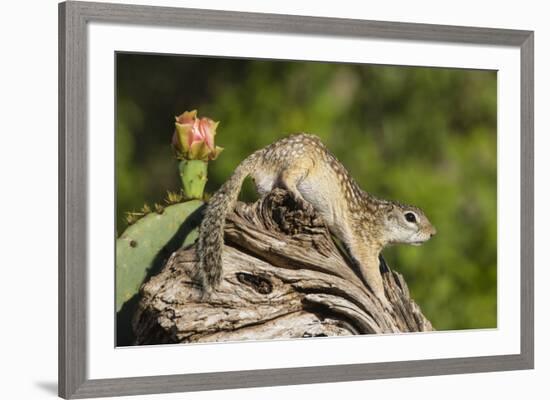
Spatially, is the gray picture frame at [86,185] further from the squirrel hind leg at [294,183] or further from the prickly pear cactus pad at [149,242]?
the squirrel hind leg at [294,183]

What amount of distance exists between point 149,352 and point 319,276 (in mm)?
865

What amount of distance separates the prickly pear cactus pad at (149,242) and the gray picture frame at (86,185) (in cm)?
21

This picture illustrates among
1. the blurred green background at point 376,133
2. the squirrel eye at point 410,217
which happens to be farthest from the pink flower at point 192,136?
the squirrel eye at point 410,217

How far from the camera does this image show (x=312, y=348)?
17.3 ft

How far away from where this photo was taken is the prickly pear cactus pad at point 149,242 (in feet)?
16.2

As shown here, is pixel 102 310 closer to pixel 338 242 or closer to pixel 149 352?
pixel 149 352

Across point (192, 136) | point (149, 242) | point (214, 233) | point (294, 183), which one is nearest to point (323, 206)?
point (294, 183)

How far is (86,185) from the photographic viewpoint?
15.7 feet

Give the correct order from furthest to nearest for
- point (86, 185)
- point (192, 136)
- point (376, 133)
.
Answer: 1. point (376, 133)
2. point (192, 136)
3. point (86, 185)

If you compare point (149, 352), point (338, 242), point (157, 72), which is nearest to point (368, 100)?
point (338, 242)

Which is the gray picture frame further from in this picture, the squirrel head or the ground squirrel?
the squirrel head

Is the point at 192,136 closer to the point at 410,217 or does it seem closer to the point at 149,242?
the point at 149,242

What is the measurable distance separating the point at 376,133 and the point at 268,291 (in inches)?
37.7

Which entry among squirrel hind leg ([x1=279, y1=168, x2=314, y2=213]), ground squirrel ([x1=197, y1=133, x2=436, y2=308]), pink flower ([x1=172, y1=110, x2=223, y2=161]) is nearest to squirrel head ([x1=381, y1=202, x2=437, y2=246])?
ground squirrel ([x1=197, y1=133, x2=436, y2=308])
